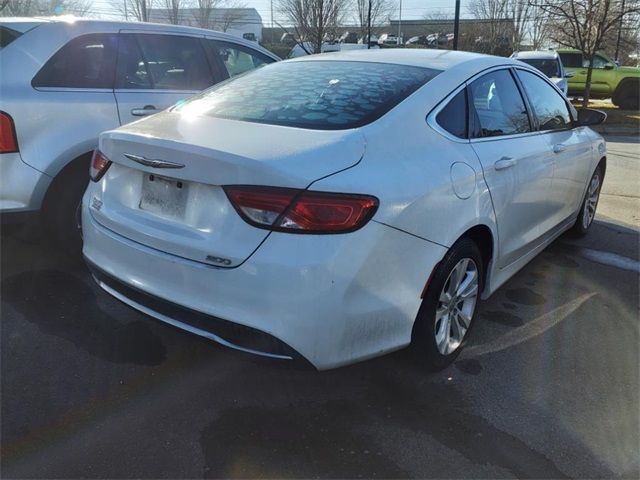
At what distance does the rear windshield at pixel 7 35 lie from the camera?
12.6 feet

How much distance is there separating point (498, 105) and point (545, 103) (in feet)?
2.99

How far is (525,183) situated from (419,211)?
132cm

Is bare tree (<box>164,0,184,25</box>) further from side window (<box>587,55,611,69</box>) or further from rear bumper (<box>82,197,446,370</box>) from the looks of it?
rear bumper (<box>82,197,446,370</box>)

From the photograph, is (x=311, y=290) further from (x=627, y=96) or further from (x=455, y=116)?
(x=627, y=96)

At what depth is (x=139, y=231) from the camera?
8.34 ft

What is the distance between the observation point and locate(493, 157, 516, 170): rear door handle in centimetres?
309

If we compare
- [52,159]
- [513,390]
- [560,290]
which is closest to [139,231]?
[52,159]

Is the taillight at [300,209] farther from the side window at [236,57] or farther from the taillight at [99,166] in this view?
the side window at [236,57]

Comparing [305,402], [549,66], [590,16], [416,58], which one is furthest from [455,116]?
[590,16]

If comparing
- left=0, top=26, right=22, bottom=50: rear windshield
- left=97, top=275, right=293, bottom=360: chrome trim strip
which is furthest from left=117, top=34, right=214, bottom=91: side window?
left=97, top=275, right=293, bottom=360: chrome trim strip

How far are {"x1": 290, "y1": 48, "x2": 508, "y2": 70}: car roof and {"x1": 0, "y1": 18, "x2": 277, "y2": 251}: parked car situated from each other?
147 centimetres

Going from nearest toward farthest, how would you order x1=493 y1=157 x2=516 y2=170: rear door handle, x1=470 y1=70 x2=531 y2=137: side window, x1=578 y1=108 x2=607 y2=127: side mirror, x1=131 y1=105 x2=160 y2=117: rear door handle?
1. x1=493 y1=157 x2=516 y2=170: rear door handle
2. x1=470 y1=70 x2=531 y2=137: side window
3. x1=131 y1=105 x2=160 y2=117: rear door handle
4. x1=578 y1=108 x2=607 y2=127: side mirror

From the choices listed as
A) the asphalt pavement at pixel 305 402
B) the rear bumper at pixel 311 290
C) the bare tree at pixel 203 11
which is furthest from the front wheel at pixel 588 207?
the bare tree at pixel 203 11

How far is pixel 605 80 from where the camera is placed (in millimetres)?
19438
